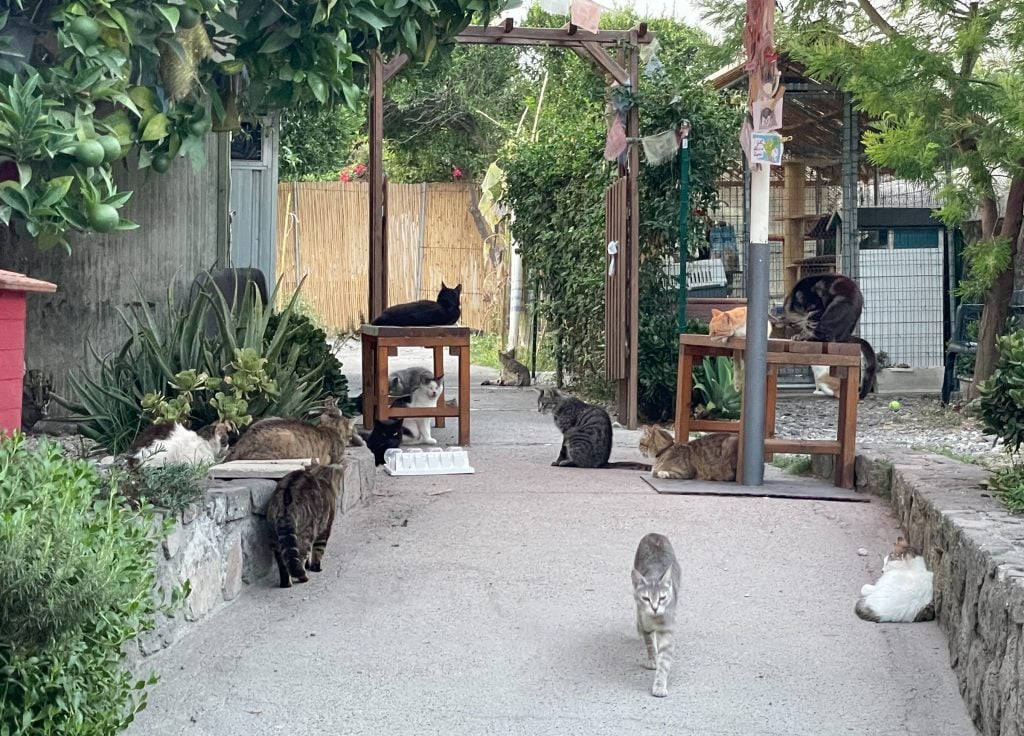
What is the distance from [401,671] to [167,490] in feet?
3.67

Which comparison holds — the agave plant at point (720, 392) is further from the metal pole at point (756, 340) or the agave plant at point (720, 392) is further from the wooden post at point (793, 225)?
the wooden post at point (793, 225)

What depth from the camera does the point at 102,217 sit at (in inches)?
197

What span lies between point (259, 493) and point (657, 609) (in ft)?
6.78

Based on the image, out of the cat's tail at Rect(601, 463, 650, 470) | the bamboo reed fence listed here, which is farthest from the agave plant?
the bamboo reed fence

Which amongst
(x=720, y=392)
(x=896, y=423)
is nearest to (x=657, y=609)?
(x=720, y=392)

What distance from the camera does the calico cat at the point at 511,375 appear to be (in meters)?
14.5

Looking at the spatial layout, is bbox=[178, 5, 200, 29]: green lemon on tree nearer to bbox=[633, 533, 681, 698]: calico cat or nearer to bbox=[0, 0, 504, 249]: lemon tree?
bbox=[0, 0, 504, 249]: lemon tree

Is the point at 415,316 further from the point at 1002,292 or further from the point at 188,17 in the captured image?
the point at 1002,292

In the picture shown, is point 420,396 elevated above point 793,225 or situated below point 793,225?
below

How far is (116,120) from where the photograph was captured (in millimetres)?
5555

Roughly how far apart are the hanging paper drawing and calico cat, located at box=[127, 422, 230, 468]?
11.7 feet

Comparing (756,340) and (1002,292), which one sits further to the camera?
(1002,292)

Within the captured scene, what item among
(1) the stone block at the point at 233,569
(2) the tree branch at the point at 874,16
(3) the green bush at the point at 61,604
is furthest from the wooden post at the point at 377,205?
(3) the green bush at the point at 61,604

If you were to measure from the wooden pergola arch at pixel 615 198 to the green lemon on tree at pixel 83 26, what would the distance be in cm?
556
